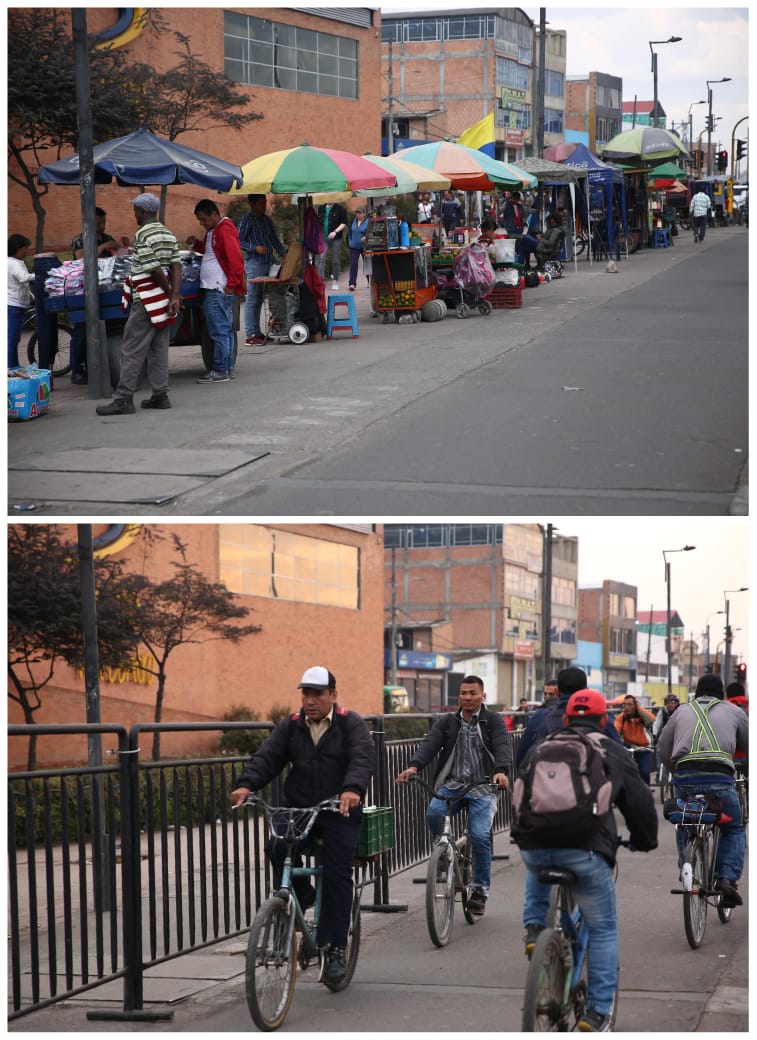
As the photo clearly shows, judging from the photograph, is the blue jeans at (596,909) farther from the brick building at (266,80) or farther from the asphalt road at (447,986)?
the brick building at (266,80)

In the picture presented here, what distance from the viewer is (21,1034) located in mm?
5961

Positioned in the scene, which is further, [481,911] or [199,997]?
[481,911]

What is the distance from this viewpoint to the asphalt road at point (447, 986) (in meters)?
6.31

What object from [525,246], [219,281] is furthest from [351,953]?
[525,246]

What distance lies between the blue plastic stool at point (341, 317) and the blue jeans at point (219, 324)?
422 centimetres

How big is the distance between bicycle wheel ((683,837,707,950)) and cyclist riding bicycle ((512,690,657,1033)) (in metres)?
2.05

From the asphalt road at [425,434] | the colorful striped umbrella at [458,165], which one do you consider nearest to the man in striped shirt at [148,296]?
the asphalt road at [425,434]

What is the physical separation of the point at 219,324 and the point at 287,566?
60.1 feet

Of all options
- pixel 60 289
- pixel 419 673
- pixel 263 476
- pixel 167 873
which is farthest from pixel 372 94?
pixel 167 873

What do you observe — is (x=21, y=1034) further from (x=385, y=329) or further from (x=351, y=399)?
(x=385, y=329)

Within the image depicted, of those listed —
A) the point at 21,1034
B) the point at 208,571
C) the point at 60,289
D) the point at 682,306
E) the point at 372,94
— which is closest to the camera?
the point at 21,1034

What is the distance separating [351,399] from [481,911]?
6.31 metres

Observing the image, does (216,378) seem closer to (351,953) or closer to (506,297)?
(506,297)

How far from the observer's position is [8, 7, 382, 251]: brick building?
41.3m
